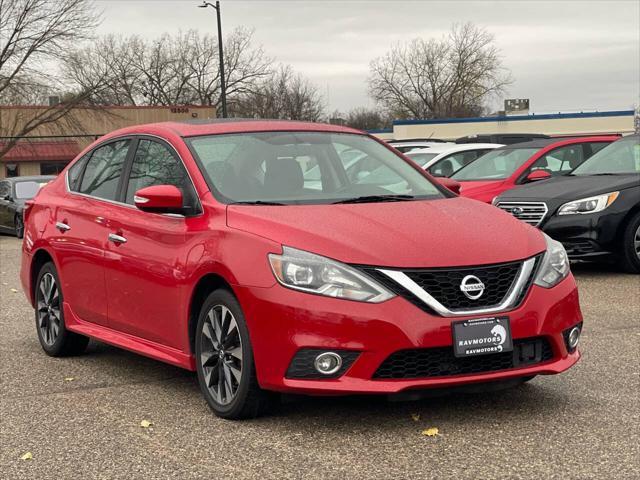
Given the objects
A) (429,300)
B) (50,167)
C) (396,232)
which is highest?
(396,232)

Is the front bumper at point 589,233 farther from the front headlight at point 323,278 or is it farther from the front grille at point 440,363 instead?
the front headlight at point 323,278

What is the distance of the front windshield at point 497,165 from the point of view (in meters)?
13.9

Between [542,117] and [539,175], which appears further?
[542,117]

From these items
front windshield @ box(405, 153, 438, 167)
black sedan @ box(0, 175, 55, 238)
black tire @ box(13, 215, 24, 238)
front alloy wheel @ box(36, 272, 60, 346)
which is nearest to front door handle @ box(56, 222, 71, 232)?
front alloy wheel @ box(36, 272, 60, 346)

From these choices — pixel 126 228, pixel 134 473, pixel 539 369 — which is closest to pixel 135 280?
pixel 126 228

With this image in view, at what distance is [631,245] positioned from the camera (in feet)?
36.3

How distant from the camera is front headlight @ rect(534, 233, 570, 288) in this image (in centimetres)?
510

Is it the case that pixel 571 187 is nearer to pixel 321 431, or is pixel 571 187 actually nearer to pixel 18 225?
pixel 321 431

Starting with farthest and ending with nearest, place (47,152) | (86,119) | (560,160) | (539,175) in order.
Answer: (47,152)
(86,119)
(560,160)
(539,175)

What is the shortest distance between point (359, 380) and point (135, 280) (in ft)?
5.94

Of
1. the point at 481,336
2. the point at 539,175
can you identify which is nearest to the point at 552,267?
the point at 481,336

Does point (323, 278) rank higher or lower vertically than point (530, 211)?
higher

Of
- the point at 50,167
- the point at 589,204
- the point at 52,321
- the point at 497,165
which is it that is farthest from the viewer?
the point at 50,167

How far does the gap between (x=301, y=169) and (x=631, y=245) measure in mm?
6181
